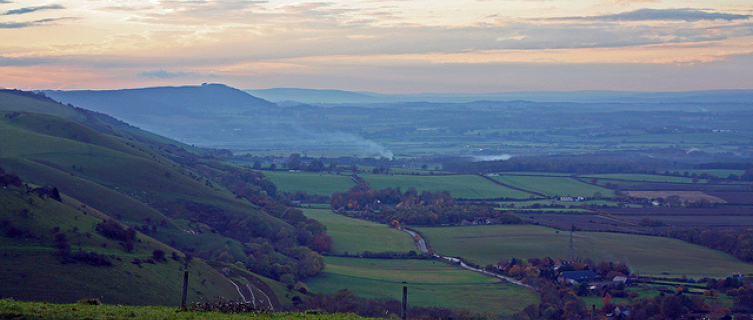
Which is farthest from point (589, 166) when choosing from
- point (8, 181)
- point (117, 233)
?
point (8, 181)

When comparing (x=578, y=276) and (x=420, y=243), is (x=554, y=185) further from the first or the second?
(x=578, y=276)

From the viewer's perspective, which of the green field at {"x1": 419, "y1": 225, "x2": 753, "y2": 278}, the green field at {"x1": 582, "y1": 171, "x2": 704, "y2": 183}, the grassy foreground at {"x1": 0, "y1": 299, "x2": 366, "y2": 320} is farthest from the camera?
the green field at {"x1": 582, "y1": 171, "x2": 704, "y2": 183}

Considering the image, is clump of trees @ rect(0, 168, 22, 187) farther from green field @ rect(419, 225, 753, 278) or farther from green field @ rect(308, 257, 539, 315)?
green field @ rect(419, 225, 753, 278)

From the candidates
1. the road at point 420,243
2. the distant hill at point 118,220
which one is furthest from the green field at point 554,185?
the distant hill at point 118,220

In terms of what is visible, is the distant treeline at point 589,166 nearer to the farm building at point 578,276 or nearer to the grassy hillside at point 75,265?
the farm building at point 578,276

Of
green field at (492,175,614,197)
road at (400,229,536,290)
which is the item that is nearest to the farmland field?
green field at (492,175,614,197)

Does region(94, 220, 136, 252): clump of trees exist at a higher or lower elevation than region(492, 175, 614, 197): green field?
higher
